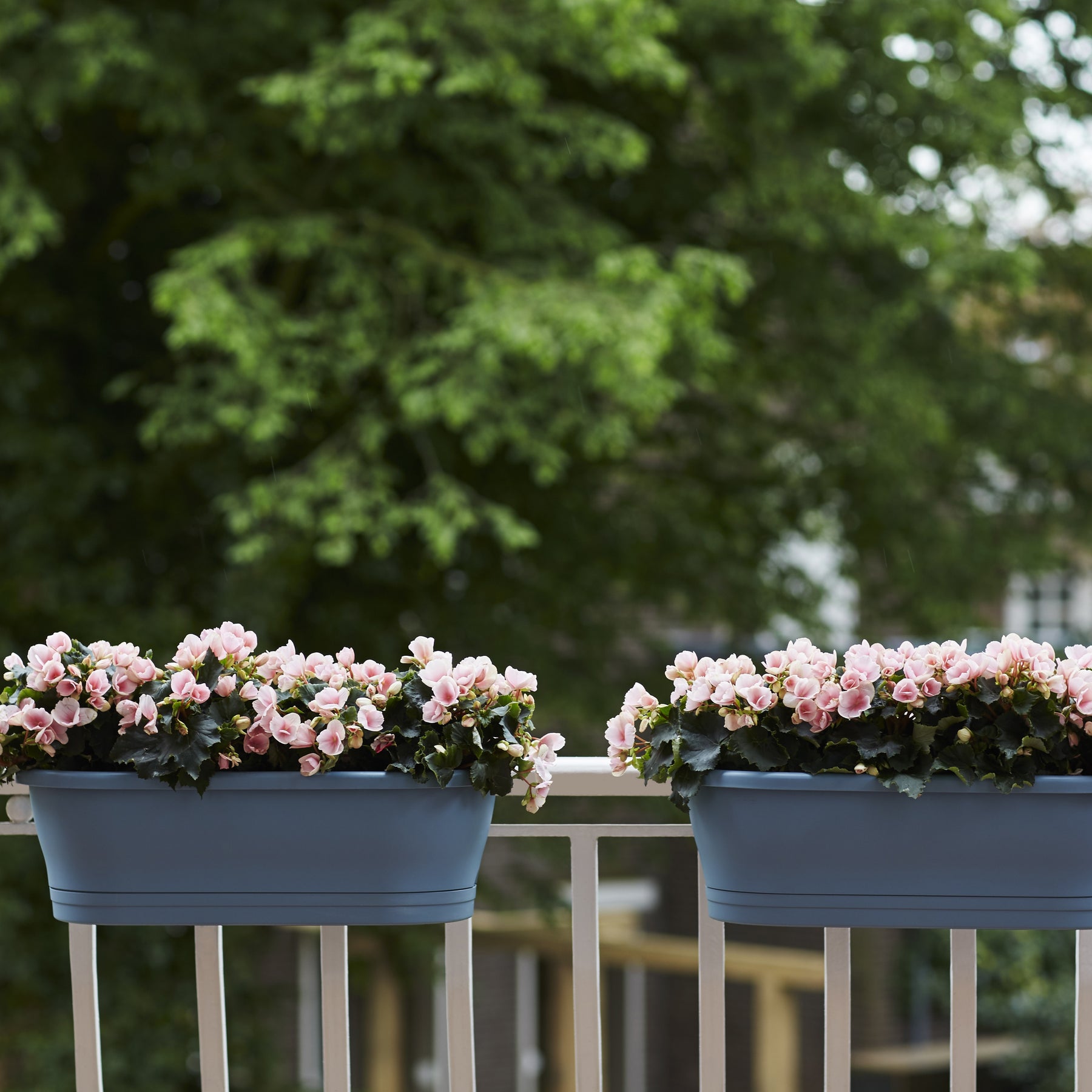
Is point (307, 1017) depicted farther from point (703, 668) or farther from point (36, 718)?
point (703, 668)

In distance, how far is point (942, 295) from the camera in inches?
307

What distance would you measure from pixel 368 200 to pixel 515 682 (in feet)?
17.3

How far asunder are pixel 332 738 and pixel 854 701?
58cm

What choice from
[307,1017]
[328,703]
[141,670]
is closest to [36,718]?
[141,670]

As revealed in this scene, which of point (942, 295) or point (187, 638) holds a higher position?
point (942, 295)

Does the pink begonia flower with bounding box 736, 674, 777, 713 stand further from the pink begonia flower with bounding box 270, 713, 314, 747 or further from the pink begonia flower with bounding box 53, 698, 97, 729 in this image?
the pink begonia flower with bounding box 53, 698, 97, 729

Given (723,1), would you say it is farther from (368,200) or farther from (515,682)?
(515,682)

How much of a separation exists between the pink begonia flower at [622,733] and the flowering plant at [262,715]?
0.22ft

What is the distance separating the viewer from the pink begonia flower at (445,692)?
5.85 feet

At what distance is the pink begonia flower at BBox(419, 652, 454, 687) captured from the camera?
1.80 m

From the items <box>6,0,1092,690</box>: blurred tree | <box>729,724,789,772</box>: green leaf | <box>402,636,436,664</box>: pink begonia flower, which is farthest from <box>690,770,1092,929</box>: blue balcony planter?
<box>6,0,1092,690</box>: blurred tree

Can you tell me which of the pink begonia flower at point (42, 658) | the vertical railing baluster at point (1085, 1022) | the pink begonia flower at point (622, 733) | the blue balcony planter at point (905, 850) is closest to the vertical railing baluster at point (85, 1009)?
the pink begonia flower at point (42, 658)

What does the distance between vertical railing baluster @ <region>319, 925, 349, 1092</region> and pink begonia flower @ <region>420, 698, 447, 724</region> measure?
38 cm

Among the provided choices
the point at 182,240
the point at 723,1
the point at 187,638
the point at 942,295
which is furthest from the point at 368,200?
the point at 187,638
